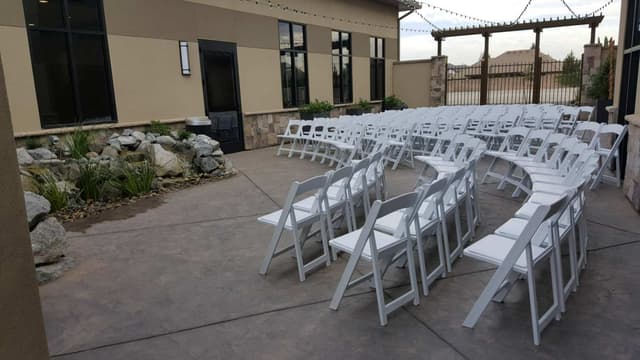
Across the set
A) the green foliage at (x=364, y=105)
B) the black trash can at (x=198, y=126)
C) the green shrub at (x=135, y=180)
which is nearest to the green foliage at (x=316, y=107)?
the green foliage at (x=364, y=105)

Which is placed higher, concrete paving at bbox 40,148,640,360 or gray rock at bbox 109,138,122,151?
gray rock at bbox 109,138,122,151

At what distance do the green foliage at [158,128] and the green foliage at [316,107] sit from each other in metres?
4.19

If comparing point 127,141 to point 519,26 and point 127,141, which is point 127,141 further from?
point 519,26

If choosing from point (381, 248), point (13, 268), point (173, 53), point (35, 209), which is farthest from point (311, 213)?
point (173, 53)

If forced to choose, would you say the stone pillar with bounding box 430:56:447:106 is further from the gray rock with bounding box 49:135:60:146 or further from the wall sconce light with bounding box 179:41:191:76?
the gray rock with bounding box 49:135:60:146

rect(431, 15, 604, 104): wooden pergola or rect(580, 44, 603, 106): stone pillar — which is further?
rect(431, 15, 604, 104): wooden pergola

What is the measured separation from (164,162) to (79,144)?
118 cm

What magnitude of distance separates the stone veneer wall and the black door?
0.72 ft

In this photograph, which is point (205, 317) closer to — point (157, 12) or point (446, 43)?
point (157, 12)

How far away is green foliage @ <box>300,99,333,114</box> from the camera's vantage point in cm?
1216

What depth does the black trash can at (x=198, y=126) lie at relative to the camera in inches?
367

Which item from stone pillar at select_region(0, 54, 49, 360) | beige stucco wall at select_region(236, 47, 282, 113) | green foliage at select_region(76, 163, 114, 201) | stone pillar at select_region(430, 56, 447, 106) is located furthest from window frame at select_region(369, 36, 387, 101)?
stone pillar at select_region(0, 54, 49, 360)

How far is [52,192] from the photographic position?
5.45m

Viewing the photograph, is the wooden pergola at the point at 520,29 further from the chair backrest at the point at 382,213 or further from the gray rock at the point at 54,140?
the chair backrest at the point at 382,213
